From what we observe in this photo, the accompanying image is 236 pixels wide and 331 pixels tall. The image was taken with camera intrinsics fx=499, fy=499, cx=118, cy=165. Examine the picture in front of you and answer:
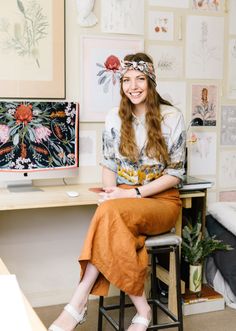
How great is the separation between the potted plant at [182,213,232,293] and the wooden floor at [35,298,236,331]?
0.17m

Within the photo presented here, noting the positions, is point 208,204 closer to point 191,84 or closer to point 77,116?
point 191,84

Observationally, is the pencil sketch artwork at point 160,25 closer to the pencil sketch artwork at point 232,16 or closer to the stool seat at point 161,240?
the pencil sketch artwork at point 232,16

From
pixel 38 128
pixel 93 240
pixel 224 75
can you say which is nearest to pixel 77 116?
pixel 38 128

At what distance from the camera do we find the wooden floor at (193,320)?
2.76 m

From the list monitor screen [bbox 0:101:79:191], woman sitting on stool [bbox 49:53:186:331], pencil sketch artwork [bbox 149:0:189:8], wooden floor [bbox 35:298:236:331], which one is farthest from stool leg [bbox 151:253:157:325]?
pencil sketch artwork [bbox 149:0:189:8]

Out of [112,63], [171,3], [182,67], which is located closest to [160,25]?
[171,3]

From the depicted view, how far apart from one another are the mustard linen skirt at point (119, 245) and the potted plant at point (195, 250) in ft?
2.17

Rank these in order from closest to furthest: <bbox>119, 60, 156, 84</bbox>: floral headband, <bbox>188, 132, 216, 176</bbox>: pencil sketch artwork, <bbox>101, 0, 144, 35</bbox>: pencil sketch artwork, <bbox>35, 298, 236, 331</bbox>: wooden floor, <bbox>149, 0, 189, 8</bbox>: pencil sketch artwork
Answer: <bbox>119, 60, 156, 84</bbox>: floral headband
<bbox>35, 298, 236, 331</bbox>: wooden floor
<bbox>101, 0, 144, 35</bbox>: pencil sketch artwork
<bbox>149, 0, 189, 8</bbox>: pencil sketch artwork
<bbox>188, 132, 216, 176</bbox>: pencil sketch artwork

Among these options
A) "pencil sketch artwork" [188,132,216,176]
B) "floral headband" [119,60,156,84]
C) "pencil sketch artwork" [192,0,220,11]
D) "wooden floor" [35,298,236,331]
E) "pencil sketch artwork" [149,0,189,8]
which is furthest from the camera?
"pencil sketch artwork" [188,132,216,176]

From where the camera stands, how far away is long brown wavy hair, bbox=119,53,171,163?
258 centimetres

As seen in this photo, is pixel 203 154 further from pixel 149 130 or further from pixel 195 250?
pixel 149 130

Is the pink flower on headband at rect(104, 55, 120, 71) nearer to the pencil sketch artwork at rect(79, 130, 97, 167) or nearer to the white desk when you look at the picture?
the pencil sketch artwork at rect(79, 130, 97, 167)

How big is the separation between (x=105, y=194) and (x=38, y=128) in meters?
0.55

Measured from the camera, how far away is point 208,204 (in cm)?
349
